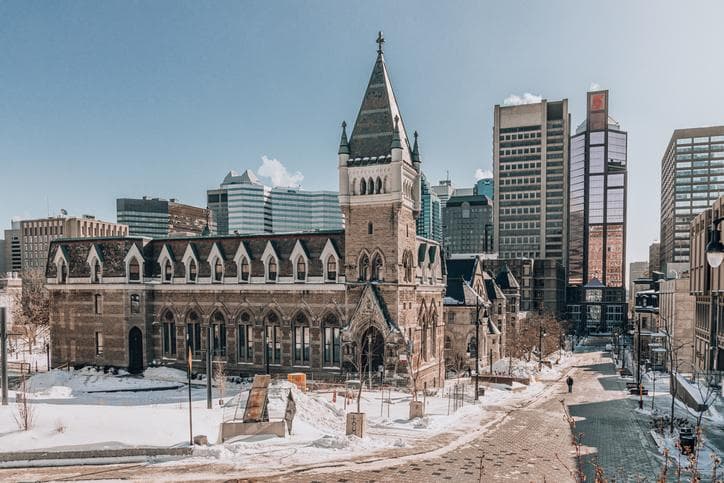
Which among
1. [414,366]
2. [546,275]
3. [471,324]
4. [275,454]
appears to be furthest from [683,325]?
[546,275]

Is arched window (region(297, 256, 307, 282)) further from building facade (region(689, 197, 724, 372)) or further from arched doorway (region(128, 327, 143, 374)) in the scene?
building facade (region(689, 197, 724, 372))

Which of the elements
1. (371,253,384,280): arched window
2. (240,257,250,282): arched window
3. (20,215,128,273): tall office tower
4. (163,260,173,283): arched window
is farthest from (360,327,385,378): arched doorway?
(20,215,128,273): tall office tower

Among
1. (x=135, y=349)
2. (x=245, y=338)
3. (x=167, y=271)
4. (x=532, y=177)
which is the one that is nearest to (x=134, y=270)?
(x=167, y=271)

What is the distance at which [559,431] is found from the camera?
2908 centimetres

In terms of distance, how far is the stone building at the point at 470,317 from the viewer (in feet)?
210

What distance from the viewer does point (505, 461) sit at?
22516mm

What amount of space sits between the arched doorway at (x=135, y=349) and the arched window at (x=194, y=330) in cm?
477

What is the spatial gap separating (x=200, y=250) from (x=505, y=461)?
1360 inches

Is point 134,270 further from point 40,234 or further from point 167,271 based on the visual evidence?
point 40,234

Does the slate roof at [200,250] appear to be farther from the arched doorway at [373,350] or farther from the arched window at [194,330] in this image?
the arched doorway at [373,350]

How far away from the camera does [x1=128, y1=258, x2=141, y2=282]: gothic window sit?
48.3 metres

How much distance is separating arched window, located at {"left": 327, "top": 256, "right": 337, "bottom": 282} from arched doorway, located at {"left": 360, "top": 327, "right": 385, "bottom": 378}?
18.4 feet

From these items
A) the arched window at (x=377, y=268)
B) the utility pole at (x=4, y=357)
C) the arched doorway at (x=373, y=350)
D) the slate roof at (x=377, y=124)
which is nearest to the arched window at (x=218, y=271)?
the arched window at (x=377, y=268)

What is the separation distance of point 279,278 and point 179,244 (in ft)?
37.5
